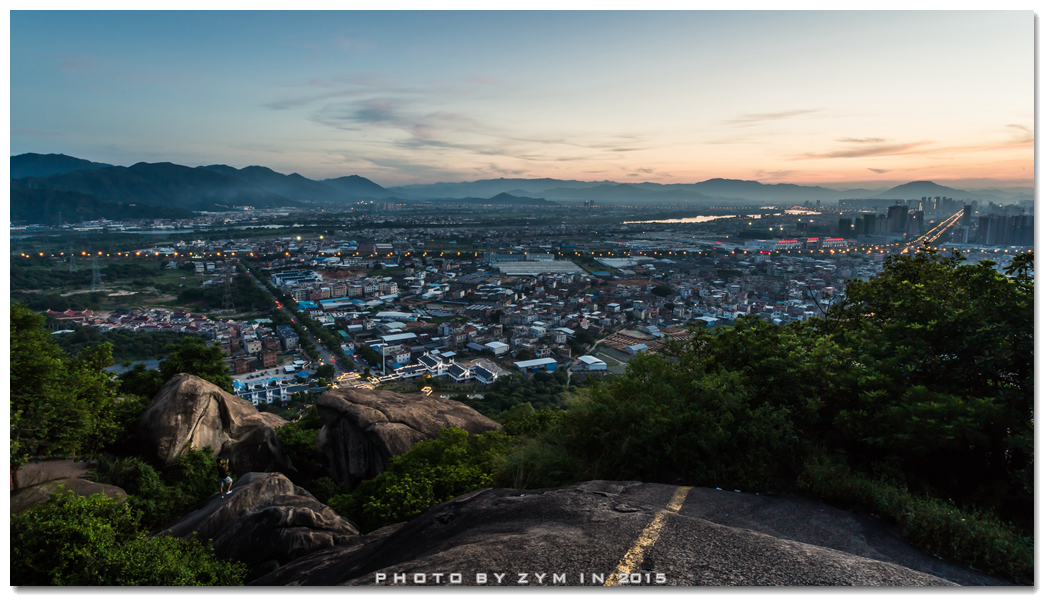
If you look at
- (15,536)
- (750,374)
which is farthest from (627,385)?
(15,536)

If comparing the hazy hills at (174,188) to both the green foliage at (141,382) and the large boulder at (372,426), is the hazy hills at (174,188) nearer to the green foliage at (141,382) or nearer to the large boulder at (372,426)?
the green foliage at (141,382)

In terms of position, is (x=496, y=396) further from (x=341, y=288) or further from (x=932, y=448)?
(x=341, y=288)

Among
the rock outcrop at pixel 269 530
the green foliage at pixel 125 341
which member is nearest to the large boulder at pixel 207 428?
the rock outcrop at pixel 269 530

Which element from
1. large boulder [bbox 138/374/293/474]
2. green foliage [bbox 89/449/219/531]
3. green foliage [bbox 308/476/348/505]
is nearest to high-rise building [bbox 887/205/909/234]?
green foliage [bbox 308/476/348/505]

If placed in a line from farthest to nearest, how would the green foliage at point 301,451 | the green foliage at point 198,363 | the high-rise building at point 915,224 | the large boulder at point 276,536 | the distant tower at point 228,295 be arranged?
1. the distant tower at point 228,295
2. the high-rise building at point 915,224
3. the green foliage at point 198,363
4. the green foliage at point 301,451
5. the large boulder at point 276,536

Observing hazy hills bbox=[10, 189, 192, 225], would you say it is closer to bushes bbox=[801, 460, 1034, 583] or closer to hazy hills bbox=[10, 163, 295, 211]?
hazy hills bbox=[10, 163, 295, 211]

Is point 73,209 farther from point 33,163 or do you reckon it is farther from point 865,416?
point 865,416
